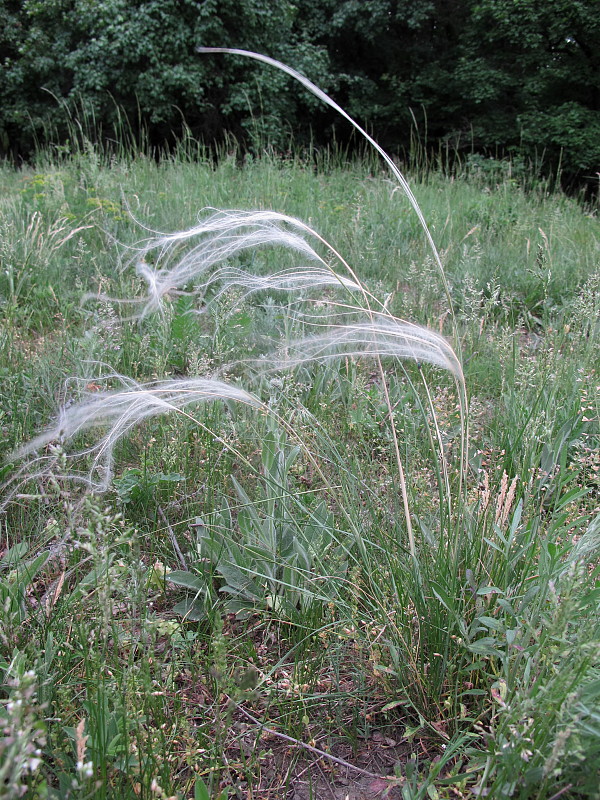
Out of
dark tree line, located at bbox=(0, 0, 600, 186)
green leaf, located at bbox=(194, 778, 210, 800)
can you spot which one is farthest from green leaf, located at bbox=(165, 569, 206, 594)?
dark tree line, located at bbox=(0, 0, 600, 186)

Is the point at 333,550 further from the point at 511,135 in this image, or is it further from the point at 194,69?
the point at 511,135

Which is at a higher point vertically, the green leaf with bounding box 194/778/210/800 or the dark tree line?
the dark tree line

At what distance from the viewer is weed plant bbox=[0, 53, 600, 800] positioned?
1.00 m

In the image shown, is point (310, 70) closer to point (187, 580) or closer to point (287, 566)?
point (187, 580)

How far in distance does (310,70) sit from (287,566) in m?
12.7

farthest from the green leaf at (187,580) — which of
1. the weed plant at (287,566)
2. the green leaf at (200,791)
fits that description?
the green leaf at (200,791)

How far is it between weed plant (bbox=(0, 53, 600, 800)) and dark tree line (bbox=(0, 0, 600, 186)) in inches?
283

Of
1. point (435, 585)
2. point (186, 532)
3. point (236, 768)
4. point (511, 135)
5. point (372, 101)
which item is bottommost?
point (236, 768)

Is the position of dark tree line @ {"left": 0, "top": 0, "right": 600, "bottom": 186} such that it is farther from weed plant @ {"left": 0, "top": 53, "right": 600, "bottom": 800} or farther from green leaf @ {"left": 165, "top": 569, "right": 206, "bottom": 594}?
green leaf @ {"left": 165, "top": 569, "right": 206, "bottom": 594}

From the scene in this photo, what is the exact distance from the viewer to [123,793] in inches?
41.0


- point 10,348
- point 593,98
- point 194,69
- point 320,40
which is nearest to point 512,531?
point 10,348

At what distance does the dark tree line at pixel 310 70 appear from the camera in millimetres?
9945

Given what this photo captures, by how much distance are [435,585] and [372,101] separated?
15.4 metres

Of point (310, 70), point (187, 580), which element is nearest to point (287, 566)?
point (187, 580)
